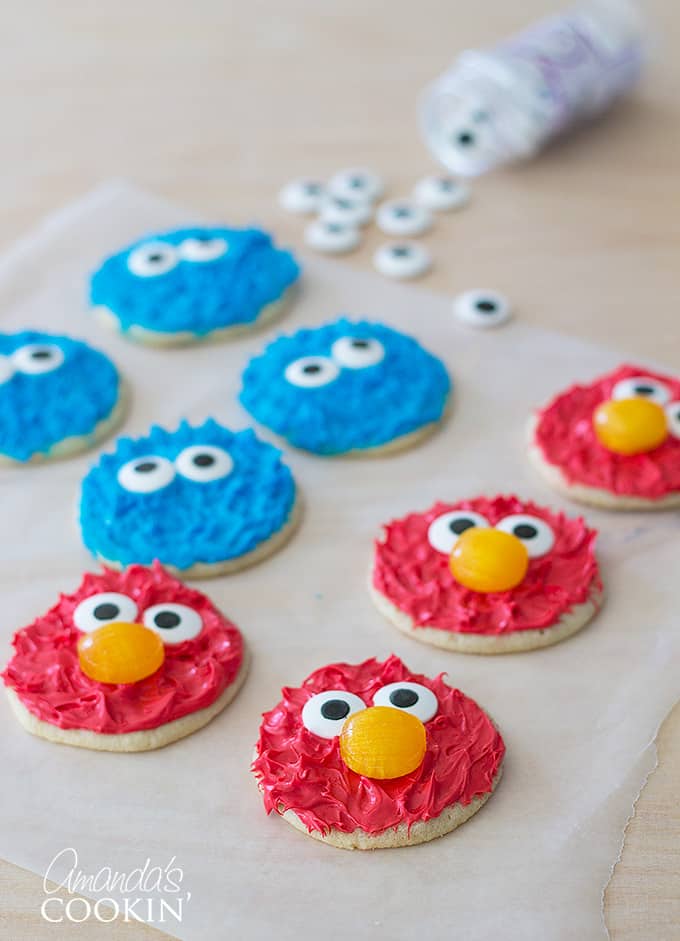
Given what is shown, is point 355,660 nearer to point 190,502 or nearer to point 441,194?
point 190,502

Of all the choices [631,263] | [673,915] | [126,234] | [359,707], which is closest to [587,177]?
[631,263]

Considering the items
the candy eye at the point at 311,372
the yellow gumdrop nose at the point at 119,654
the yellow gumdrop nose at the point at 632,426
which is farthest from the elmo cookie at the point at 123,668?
the yellow gumdrop nose at the point at 632,426

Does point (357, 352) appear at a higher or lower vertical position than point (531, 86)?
lower

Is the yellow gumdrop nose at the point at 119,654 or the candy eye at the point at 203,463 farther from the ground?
the yellow gumdrop nose at the point at 119,654

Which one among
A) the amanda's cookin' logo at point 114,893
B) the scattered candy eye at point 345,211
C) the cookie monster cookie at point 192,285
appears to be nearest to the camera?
the amanda's cookin' logo at point 114,893

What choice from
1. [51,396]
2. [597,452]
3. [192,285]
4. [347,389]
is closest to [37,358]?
[51,396]

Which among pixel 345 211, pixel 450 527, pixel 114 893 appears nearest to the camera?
pixel 114 893

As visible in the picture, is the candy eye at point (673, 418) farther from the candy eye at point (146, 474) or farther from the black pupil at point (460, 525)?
the candy eye at point (146, 474)

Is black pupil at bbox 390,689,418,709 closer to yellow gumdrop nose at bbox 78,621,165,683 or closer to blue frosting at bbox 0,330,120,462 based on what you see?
yellow gumdrop nose at bbox 78,621,165,683
